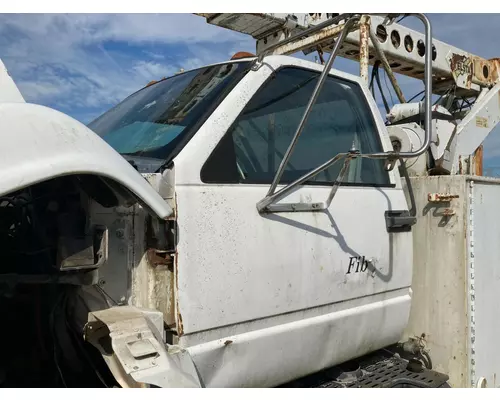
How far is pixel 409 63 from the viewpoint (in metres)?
4.47

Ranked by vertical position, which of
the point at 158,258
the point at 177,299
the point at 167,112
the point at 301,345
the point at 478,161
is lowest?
the point at 301,345

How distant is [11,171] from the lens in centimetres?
142

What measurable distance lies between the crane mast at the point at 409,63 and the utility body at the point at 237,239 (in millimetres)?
144

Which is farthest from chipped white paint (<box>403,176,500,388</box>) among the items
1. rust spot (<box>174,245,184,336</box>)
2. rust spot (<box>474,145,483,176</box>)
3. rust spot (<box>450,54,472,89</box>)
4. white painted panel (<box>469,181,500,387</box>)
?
rust spot (<box>450,54,472,89</box>)

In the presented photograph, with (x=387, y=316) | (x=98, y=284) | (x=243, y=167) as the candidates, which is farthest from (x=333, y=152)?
(x=98, y=284)

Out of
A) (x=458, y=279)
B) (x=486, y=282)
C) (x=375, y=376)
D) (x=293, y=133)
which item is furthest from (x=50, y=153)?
(x=486, y=282)

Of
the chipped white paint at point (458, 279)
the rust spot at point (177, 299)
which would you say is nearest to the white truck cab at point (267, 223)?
the rust spot at point (177, 299)

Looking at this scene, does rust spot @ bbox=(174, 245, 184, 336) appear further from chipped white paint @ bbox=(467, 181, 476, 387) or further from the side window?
chipped white paint @ bbox=(467, 181, 476, 387)

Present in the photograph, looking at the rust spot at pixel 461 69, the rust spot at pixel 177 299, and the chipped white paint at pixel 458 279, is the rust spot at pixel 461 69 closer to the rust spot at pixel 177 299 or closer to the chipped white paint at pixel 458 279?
the chipped white paint at pixel 458 279

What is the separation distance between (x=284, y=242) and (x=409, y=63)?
3.01 metres

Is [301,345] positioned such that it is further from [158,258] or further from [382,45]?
[382,45]

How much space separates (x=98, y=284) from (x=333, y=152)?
1385mm

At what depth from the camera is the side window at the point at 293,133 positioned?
2.13 meters

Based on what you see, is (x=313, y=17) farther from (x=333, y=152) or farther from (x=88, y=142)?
(x=88, y=142)
